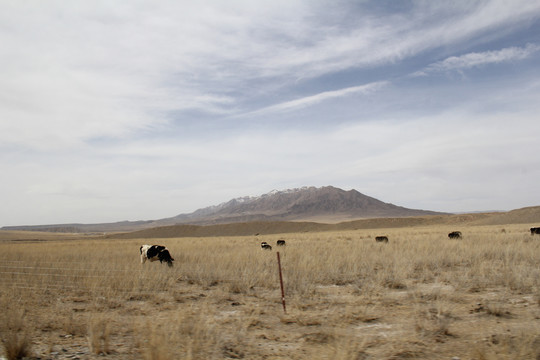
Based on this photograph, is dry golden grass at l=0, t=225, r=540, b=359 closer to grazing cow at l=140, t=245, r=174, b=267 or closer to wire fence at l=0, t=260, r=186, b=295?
wire fence at l=0, t=260, r=186, b=295

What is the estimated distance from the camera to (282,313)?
804 centimetres

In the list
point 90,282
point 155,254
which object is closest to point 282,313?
point 90,282

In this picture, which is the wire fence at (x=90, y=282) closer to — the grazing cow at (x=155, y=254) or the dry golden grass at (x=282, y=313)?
the dry golden grass at (x=282, y=313)

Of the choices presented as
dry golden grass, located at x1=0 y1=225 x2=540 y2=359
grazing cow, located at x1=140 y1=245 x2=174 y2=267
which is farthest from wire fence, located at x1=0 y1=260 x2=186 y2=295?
grazing cow, located at x1=140 y1=245 x2=174 y2=267

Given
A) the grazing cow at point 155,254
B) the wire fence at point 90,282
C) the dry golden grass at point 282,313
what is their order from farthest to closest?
the grazing cow at point 155,254 → the wire fence at point 90,282 → the dry golden grass at point 282,313

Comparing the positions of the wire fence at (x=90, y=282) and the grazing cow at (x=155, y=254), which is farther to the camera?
the grazing cow at (x=155, y=254)

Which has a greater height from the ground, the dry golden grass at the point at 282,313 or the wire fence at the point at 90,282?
the wire fence at the point at 90,282

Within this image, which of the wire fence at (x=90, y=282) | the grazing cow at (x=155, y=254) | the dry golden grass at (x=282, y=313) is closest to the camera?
the dry golden grass at (x=282, y=313)

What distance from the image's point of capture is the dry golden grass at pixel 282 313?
559 centimetres

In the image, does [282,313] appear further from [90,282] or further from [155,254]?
[155,254]

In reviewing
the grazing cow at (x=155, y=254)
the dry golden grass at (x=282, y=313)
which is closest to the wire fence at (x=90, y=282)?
the dry golden grass at (x=282, y=313)

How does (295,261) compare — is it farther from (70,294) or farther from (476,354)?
(476,354)

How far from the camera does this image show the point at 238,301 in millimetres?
9422

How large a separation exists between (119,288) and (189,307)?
3128 mm
